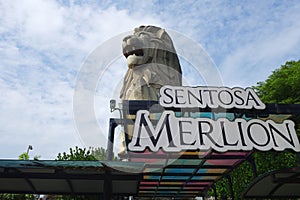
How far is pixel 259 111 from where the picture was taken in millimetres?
6910

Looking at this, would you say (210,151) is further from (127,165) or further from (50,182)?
(50,182)

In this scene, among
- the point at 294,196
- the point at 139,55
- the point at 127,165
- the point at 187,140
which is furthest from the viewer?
the point at 139,55

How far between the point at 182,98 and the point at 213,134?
116cm

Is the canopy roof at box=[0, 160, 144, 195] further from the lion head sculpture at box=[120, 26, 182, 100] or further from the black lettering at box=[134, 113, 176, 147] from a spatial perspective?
the lion head sculpture at box=[120, 26, 182, 100]

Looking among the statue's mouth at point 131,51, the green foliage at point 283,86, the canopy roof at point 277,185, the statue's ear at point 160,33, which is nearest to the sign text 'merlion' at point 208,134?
the canopy roof at point 277,185

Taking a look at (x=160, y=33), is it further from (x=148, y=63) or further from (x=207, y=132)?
(x=207, y=132)

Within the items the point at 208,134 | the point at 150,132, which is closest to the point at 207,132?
the point at 208,134

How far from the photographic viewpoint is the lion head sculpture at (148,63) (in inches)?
774

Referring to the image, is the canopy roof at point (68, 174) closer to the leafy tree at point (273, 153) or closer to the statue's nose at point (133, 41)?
the leafy tree at point (273, 153)

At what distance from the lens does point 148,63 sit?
2083 cm

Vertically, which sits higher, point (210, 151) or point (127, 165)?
point (210, 151)

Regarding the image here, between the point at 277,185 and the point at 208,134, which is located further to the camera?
the point at 208,134

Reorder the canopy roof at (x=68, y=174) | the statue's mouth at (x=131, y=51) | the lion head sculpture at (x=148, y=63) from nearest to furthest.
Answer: the canopy roof at (x=68, y=174) → the lion head sculpture at (x=148, y=63) → the statue's mouth at (x=131, y=51)

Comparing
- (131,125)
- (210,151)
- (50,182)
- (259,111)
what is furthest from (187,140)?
(50,182)
